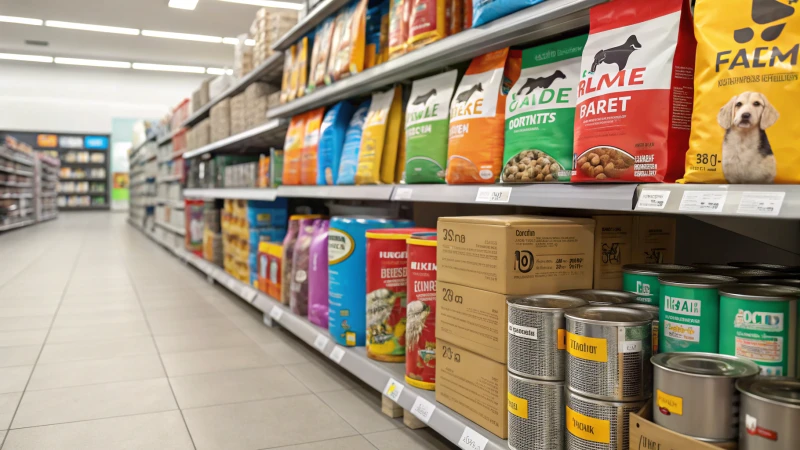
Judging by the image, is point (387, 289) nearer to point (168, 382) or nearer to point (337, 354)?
point (337, 354)

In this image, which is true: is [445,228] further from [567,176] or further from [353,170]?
[353,170]

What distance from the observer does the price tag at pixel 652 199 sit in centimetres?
115

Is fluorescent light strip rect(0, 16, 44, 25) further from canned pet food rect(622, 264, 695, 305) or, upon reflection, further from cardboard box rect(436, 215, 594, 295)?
canned pet food rect(622, 264, 695, 305)

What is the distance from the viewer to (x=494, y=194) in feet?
5.45

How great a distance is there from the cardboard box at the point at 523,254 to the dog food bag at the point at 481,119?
25cm

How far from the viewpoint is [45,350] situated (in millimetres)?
2887

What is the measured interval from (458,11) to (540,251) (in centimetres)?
98

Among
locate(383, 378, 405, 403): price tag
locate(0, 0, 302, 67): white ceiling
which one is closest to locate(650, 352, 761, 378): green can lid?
locate(383, 378, 405, 403): price tag

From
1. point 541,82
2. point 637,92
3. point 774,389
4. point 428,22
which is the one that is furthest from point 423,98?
point 774,389

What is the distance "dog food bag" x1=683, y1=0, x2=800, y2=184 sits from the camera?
948mm

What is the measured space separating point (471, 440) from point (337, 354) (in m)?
0.99

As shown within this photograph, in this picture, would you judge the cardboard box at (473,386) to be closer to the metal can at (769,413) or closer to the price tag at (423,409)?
the price tag at (423,409)

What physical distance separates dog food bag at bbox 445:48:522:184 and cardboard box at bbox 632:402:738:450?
85 cm

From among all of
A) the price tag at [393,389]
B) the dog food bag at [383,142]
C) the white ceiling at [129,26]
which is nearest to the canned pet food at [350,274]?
the dog food bag at [383,142]
